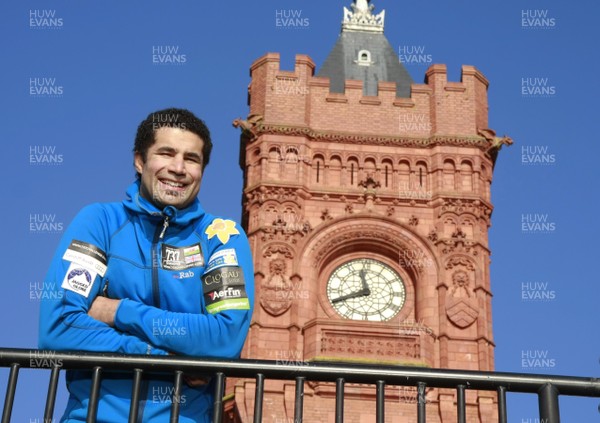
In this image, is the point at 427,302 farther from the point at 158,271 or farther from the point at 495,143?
the point at 158,271

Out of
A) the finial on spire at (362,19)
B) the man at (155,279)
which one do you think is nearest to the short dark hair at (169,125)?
the man at (155,279)

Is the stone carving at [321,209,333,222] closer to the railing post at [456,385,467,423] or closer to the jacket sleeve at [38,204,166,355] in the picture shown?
the jacket sleeve at [38,204,166,355]

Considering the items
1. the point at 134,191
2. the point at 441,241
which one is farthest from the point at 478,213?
the point at 134,191

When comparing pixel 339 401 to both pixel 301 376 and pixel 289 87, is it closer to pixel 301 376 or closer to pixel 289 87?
pixel 301 376

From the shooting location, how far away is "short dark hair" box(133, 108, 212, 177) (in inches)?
207

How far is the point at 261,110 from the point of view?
33906 mm

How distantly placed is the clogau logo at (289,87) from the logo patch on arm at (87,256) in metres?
29.5

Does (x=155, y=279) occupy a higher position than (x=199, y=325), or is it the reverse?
(x=155, y=279)

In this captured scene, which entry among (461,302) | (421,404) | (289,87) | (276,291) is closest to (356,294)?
(276,291)

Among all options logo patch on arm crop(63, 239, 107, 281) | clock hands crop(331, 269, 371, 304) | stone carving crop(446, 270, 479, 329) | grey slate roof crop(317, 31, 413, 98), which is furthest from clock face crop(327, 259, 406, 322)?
logo patch on arm crop(63, 239, 107, 281)

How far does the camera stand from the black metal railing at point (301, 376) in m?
4.45

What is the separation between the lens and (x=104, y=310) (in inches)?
190

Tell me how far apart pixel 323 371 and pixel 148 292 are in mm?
897

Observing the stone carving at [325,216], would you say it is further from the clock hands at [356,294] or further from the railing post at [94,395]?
the railing post at [94,395]
